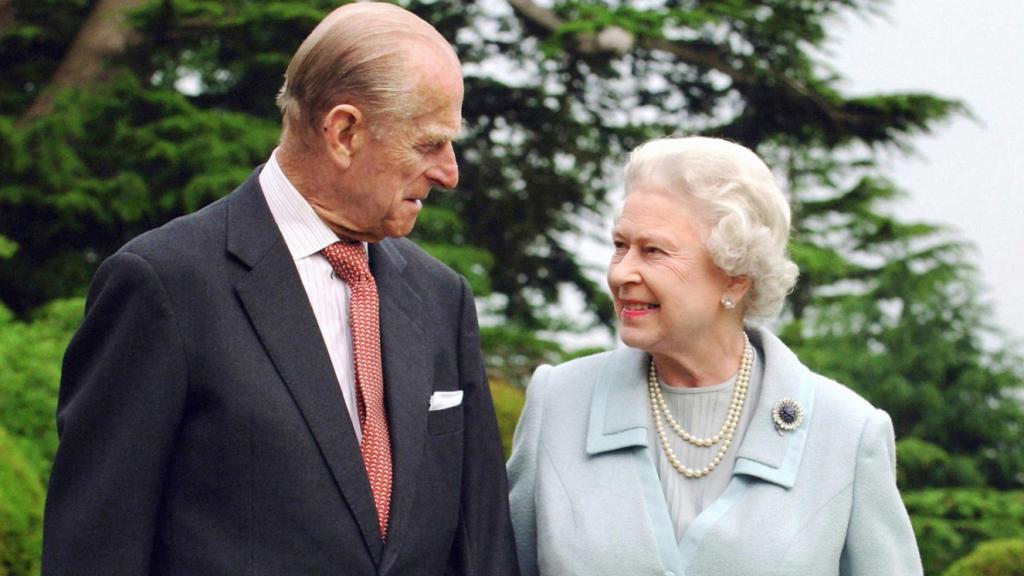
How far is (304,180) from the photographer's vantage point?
3004 mm

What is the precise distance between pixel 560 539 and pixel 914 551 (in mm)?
788

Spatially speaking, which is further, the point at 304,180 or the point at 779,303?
the point at 779,303

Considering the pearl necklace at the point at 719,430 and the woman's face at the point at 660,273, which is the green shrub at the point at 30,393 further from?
the woman's face at the point at 660,273

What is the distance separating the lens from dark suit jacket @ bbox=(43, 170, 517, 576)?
2.74 metres

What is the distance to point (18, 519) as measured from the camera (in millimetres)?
5203

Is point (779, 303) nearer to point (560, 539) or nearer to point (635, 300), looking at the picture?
point (635, 300)

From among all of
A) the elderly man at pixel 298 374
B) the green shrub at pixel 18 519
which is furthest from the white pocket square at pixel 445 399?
the green shrub at pixel 18 519

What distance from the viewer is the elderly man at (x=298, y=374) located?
2.75 m

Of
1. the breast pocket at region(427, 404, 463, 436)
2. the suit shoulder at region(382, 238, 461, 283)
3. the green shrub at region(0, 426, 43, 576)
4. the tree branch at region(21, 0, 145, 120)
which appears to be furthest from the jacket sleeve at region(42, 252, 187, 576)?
the tree branch at region(21, 0, 145, 120)

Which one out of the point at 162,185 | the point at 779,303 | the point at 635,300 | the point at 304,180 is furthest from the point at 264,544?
Result: the point at 162,185

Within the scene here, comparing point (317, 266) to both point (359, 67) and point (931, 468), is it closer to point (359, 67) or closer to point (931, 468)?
point (359, 67)

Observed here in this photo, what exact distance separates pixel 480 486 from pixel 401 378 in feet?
1.15

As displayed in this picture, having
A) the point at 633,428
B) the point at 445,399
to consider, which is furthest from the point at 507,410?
the point at 445,399

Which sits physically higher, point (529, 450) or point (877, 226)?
point (529, 450)
